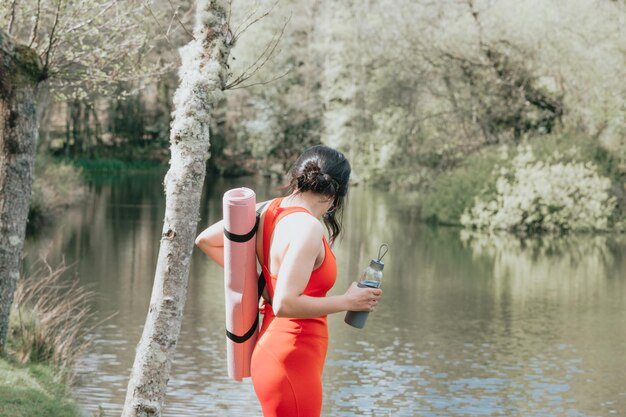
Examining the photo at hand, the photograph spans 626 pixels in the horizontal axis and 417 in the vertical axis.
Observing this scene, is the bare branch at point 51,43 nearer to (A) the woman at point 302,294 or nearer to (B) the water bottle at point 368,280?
(A) the woman at point 302,294

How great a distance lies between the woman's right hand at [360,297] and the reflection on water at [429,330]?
6750 mm

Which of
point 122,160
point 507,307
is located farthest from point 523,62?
point 122,160

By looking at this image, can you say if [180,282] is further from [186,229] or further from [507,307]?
[507,307]

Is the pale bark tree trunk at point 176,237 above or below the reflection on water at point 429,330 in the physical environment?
above

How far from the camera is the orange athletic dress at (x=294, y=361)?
408cm

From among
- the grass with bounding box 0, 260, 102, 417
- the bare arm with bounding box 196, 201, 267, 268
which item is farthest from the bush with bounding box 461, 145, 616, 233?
the bare arm with bounding box 196, 201, 267, 268

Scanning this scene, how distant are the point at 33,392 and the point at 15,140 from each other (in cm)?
196

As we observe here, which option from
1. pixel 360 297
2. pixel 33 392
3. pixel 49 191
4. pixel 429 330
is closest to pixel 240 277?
pixel 360 297

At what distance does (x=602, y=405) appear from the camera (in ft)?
39.6

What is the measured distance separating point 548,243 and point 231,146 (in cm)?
3197

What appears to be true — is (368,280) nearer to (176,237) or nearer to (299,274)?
(299,274)

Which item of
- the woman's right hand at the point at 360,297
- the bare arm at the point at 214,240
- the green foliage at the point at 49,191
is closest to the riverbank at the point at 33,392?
the bare arm at the point at 214,240

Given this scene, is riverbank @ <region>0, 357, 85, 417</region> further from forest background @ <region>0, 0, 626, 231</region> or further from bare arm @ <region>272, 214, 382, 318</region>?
forest background @ <region>0, 0, 626, 231</region>

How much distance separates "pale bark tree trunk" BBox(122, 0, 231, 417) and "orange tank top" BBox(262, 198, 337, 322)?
2.70 feet
